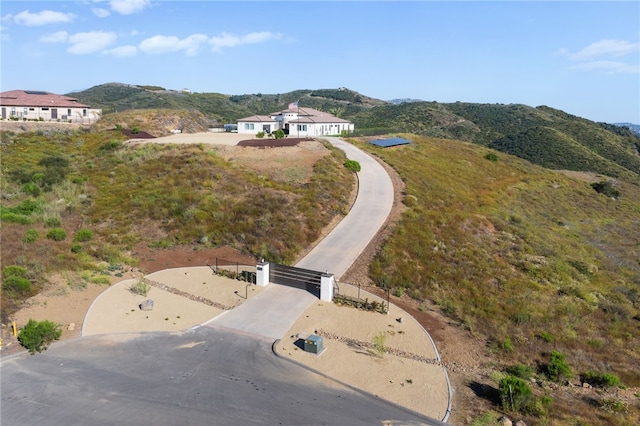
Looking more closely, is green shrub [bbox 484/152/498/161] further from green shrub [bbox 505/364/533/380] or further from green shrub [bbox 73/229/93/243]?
green shrub [bbox 73/229/93/243]

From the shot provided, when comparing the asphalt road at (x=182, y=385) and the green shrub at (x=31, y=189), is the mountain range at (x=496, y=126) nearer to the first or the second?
the green shrub at (x=31, y=189)

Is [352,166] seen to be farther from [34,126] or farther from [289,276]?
[34,126]

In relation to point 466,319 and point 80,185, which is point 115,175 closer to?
point 80,185

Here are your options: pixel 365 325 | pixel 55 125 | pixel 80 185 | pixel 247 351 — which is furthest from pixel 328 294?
pixel 55 125

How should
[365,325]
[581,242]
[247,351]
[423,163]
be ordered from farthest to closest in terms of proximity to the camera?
1. [423,163]
2. [581,242]
3. [365,325]
4. [247,351]

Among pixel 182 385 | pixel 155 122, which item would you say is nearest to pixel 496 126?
pixel 155 122

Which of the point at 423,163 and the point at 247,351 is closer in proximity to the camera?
the point at 247,351

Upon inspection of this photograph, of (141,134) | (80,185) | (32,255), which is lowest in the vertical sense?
(32,255)

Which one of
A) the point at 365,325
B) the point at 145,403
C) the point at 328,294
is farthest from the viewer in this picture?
the point at 328,294
